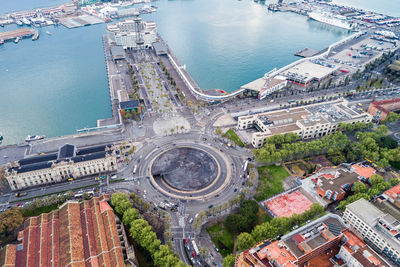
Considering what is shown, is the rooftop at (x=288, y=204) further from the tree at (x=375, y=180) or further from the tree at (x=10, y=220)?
the tree at (x=10, y=220)

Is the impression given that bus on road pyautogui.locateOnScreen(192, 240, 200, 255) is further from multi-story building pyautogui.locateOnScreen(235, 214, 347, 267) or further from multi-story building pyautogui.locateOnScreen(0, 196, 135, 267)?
multi-story building pyautogui.locateOnScreen(0, 196, 135, 267)

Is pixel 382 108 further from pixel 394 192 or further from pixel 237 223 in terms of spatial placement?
pixel 237 223

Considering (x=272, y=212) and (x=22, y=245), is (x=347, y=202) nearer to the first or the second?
(x=272, y=212)

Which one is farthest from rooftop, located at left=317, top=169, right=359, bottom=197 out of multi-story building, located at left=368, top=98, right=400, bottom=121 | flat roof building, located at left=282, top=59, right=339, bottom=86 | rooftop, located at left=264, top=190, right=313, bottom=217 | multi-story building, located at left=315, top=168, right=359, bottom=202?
flat roof building, located at left=282, top=59, right=339, bottom=86

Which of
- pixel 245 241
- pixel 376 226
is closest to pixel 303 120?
pixel 376 226

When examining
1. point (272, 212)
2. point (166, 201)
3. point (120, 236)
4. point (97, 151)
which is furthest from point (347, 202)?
point (97, 151)
